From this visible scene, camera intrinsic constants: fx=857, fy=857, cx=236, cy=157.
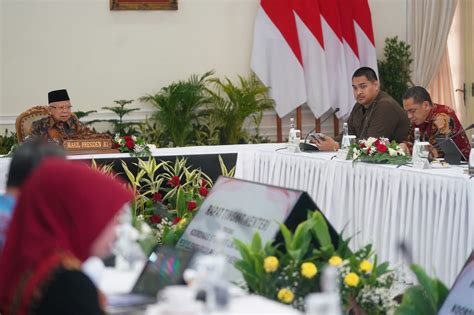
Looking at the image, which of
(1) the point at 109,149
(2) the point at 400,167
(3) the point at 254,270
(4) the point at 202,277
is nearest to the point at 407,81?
(1) the point at 109,149

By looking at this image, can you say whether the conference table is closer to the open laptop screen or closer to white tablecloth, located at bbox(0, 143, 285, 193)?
white tablecloth, located at bbox(0, 143, 285, 193)

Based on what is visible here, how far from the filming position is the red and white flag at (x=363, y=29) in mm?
9750

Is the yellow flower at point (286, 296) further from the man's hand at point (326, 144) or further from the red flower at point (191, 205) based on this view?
the man's hand at point (326, 144)

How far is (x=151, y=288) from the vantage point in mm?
2285

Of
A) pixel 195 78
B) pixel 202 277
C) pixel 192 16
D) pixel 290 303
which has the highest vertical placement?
pixel 192 16

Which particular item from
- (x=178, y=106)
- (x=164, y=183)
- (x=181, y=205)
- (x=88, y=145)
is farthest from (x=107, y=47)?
(x=181, y=205)

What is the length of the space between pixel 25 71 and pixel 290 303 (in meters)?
6.76

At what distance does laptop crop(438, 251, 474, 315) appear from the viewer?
296 centimetres

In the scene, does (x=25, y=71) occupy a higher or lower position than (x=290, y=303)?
higher

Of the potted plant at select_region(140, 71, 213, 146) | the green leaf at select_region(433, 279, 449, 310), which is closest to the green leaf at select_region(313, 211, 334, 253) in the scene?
the green leaf at select_region(433, 279, 449, 310)

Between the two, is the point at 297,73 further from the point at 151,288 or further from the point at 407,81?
the point at 151,288

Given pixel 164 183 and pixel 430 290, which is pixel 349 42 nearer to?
pixel 164 183

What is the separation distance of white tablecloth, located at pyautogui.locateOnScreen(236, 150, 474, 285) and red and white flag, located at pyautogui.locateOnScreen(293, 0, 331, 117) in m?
3.84

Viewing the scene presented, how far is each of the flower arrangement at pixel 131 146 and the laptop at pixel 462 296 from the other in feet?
11.9
